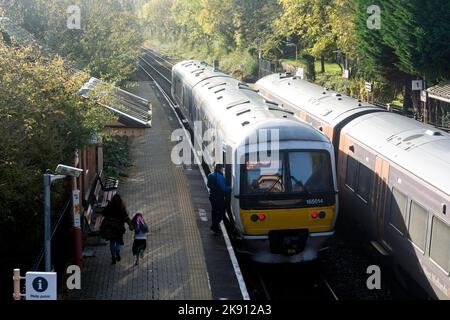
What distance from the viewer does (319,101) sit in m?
17.9

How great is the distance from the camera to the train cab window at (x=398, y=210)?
37.0ft

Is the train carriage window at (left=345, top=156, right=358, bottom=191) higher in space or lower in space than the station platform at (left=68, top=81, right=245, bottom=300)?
higher

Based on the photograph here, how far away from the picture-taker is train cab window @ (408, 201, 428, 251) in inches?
408

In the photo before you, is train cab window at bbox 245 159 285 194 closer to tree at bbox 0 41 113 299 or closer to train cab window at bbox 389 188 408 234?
train cab window at bbox 389 188 408 234

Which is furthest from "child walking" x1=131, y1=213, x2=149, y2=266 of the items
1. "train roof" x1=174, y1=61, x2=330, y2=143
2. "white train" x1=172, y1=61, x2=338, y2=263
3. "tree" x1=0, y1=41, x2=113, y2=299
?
"train roof" x1=174, y1=61, x2=330, y2=143

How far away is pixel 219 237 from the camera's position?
46.6 ft

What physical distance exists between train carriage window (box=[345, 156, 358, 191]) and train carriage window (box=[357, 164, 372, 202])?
0.85 ft

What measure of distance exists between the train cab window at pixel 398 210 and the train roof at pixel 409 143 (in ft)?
1.78

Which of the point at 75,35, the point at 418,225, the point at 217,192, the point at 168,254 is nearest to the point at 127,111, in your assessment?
the point at 217,192

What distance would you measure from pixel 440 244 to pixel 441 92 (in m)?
15.1

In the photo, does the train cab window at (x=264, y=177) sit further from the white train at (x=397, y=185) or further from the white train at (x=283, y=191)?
the white train at (x=397, y=185)

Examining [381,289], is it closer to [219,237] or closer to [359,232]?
[359,232]

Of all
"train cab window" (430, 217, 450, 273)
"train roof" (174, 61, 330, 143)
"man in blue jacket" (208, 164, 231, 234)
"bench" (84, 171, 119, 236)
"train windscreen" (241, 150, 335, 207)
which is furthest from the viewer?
"bench" (84, 171, 119, 236)

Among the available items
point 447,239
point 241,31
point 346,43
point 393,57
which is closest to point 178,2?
point 241,31
